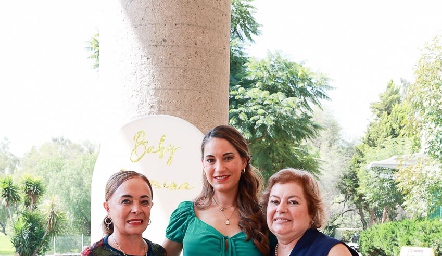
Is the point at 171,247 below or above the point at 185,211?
below

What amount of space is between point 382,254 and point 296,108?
347cm

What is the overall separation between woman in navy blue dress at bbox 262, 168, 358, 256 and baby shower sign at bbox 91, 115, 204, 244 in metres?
1.05

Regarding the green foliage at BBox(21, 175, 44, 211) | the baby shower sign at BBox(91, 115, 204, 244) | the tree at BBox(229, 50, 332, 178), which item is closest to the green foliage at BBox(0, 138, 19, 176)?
the green foliage at BBox(21, 175, 44, 211)

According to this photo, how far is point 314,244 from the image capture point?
6.13 feet

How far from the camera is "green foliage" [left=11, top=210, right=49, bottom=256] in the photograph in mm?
10359

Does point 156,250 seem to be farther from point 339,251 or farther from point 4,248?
point 4,248

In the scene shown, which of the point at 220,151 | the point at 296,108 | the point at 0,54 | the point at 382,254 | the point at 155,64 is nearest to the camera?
the point at 220,151

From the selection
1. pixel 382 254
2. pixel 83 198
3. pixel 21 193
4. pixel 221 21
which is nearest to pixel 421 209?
pixel 382 254

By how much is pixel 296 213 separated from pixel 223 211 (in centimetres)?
35

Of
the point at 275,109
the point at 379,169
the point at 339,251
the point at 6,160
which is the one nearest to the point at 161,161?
the point at 339,251

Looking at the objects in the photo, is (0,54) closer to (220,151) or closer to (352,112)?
(352,112)

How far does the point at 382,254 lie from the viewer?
1251 cm

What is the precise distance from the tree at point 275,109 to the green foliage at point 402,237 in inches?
72.4

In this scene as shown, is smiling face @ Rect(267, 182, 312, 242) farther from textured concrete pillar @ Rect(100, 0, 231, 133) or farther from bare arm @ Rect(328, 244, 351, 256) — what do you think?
textured concrete pillar @ Rect(100, 0, 231, 133)
